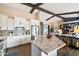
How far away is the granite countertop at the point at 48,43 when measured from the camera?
1.77 meters

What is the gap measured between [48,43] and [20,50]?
520 mm

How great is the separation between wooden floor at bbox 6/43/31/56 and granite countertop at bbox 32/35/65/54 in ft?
0.51

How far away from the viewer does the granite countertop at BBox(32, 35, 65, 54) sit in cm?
177

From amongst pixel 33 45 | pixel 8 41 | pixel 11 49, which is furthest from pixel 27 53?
pixel 8 41

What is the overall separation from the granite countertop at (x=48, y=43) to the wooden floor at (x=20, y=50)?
155 millimetres

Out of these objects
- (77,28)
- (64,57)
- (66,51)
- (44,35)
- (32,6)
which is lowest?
(64,57)

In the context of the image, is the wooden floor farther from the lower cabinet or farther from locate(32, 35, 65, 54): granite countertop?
locate(32, 35, 65, 54): granite countertop

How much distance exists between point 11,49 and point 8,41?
150 mm

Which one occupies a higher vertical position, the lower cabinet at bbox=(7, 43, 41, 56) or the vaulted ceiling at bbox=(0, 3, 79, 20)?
the vaulted ceiling at bbox=(0, 3, 79, 20)

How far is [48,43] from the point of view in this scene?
177cm

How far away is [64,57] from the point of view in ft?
5.86

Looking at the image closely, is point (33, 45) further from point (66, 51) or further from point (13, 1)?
point (13, 1)

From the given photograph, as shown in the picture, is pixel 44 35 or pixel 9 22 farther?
pixel 44 35

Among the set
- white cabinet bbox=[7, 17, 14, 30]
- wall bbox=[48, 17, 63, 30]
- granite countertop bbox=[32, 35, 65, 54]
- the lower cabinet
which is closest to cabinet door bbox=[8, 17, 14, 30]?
white cabinet bbox=[7, 17, 14, 30]
